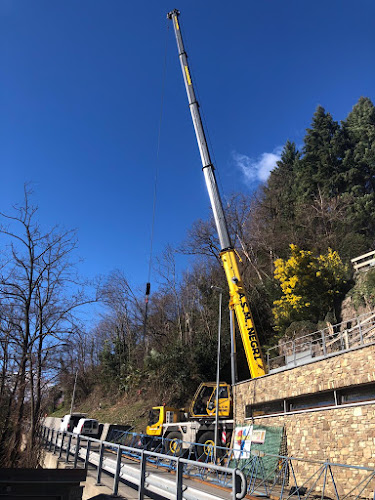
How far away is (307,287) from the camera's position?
2791cm

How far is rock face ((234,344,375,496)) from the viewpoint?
38.2ft

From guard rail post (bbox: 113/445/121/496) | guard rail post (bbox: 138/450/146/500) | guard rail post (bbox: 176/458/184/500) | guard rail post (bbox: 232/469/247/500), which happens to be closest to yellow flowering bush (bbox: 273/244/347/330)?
guard rail post (bbox: 113/445/121/496)

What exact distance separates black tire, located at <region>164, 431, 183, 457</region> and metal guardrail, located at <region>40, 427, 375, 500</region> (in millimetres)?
45

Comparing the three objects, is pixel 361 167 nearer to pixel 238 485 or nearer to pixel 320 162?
pixel 320 162

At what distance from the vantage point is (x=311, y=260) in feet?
93.5

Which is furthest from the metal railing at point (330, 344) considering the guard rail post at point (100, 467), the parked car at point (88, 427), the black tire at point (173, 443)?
the parked car at point (88, 427)

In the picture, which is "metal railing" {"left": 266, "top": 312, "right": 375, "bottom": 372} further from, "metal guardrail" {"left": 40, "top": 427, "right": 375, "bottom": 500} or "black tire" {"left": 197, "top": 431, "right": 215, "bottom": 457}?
"black tire" {"left": 197, "top": 431, "right": 215, "bottom": 457}

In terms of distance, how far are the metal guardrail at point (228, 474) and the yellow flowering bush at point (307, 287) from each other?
44.8ft

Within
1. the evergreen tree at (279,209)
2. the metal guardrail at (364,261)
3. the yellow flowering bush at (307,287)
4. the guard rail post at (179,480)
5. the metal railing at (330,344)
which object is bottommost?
the guard rail post at (179,480)

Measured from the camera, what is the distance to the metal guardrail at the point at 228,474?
613cm

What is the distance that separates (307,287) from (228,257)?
10.5 m

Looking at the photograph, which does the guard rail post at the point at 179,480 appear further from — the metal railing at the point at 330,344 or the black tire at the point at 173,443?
the black tire at the point at 173,443

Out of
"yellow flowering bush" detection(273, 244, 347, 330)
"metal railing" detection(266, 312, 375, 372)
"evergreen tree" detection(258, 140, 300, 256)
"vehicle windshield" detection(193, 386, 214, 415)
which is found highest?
"evergreen tree" detection(258, 140, 300, 256)

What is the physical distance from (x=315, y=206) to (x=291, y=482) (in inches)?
1258
